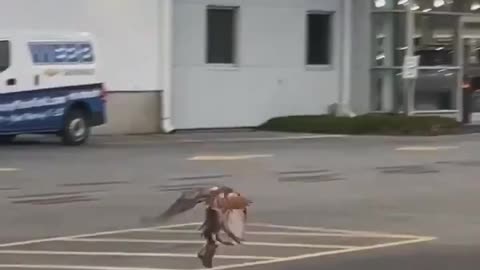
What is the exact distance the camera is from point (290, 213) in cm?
1361

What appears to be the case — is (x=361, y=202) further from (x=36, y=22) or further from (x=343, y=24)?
(x=343, y=24)

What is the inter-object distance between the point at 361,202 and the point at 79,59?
411 inches

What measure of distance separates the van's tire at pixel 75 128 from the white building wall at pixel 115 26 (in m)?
1.83

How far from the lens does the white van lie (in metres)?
22.8

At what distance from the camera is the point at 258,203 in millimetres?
14539

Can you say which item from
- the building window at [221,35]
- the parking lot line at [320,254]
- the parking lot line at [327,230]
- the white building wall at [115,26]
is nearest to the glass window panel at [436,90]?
the building window at [221,35]

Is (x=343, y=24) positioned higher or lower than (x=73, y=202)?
higher

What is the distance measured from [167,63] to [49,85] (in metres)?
5.08

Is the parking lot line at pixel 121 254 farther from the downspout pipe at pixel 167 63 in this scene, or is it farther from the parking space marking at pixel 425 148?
the downspout pipe at pixel 167 63

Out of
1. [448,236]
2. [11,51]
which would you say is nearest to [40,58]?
[11,51]

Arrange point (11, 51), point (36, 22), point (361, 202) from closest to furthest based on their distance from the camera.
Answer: point (361, 202) → point (11, 51) → point (36, 22)

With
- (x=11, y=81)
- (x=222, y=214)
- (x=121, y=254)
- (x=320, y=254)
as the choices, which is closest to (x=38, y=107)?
(x=11, y=81)

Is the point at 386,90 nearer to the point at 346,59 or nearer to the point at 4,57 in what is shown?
the point at 346,59

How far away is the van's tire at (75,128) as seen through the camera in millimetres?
Answer: 23688
